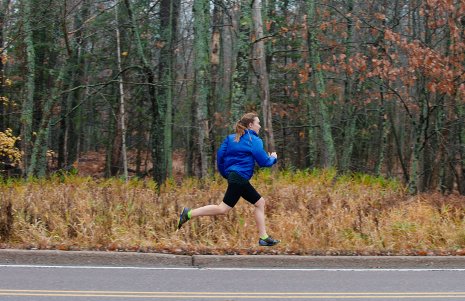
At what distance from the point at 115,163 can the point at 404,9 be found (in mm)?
15891

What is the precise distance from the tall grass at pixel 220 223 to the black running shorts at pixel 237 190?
735 mm

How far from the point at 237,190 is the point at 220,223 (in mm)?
1579

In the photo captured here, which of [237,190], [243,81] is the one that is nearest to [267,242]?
[237,190]

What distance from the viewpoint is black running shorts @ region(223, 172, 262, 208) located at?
957 centimetres

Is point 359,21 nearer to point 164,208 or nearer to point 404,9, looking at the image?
point 404,9

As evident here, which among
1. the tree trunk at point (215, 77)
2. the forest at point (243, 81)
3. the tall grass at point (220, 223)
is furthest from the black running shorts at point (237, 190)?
the tree trunk at point (215, 77)

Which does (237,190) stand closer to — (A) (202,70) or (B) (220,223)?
(B) (220,223)

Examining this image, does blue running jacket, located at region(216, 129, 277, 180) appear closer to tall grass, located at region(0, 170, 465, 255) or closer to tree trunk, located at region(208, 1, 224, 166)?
tall grass, located at region(0, 170, 465, 255)

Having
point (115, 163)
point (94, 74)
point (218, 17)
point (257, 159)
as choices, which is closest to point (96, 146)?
point (115, 163)

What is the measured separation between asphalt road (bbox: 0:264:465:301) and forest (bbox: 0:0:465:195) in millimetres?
7429

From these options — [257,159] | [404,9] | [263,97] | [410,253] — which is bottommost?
[410,253]

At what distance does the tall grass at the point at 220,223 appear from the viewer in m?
10.1

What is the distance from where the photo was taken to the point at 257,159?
945cm

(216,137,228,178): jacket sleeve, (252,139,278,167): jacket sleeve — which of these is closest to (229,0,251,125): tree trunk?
(216,137,228,178): jacket sleeve
